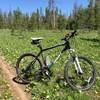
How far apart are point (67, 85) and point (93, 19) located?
75.5m

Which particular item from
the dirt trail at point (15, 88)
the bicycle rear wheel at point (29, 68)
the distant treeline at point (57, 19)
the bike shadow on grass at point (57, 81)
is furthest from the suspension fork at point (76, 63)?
the distant treeline at point (57, 19)

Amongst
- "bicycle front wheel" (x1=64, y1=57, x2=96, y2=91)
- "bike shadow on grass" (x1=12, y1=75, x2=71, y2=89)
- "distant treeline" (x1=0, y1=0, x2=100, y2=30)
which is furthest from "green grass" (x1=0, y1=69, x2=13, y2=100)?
"distant treeline" (x1=0, y1=0, x2=100, y2=30)

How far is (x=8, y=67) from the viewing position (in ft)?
38.8

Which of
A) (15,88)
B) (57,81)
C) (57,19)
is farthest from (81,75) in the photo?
(57,19)

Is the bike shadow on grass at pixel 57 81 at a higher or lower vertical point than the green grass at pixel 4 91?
higher

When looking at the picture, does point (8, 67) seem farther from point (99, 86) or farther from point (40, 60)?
point (99, 86)

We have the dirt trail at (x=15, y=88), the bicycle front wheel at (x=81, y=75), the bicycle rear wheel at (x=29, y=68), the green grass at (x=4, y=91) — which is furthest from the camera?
the bicycle rear wheel at (x=29, y=68)

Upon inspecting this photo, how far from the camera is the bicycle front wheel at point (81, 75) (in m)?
8.19

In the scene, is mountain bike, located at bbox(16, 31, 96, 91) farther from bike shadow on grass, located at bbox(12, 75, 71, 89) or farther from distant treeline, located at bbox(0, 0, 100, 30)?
distant treeline, located at bbox(0, 0, 100, 30)

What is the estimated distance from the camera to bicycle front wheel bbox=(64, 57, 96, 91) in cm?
819

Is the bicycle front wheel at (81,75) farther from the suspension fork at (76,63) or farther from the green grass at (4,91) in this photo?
the green grass at (4,91)

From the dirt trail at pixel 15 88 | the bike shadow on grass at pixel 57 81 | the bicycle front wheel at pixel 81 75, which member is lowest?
the dirt trail at pixel 15 88

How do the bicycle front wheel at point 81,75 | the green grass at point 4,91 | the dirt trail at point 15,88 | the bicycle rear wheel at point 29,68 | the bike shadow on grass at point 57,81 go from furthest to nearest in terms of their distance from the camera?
1. the bicycle rear wheel at point 29,68
2. the bike shadow on grass at point 57,81
3. the bicycle front wheel at point 81,75
4. the dirt trail at point 15,88
5. the green grass at point 4,91

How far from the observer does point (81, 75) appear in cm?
830
